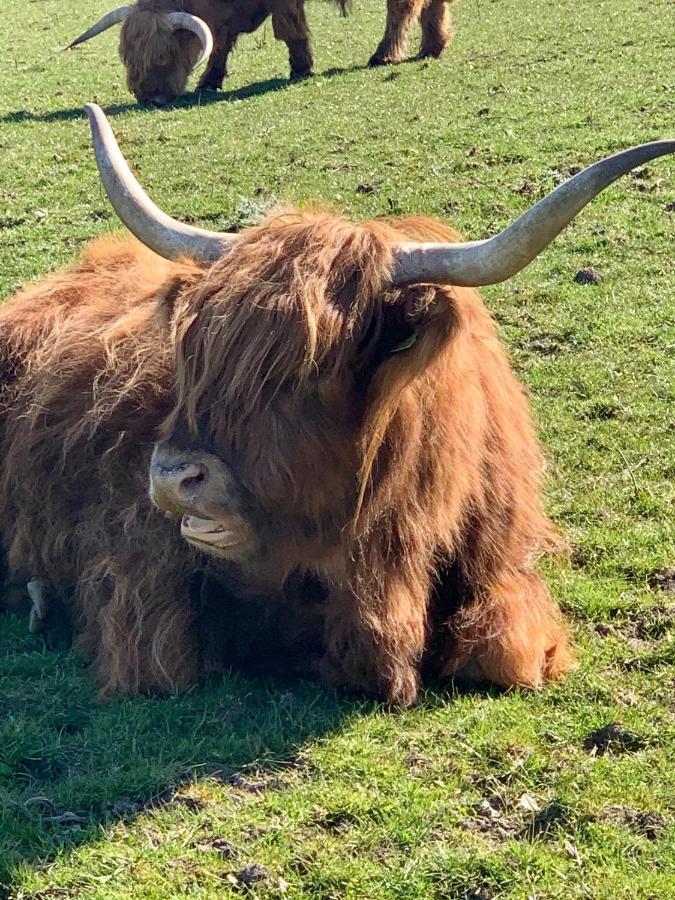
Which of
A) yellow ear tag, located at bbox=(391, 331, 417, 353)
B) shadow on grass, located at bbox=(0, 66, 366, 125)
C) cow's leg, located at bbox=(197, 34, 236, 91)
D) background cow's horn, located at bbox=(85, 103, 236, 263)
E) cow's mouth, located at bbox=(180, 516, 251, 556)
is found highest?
cow's leg, located at bbox=(197, 34, 236, 91)

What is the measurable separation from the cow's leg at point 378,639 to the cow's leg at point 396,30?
11.7m

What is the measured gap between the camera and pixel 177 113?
13164mm

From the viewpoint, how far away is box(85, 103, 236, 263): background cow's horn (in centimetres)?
385

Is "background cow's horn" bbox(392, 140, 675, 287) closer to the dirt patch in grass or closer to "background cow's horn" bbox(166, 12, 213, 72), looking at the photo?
the dirt patch in grass

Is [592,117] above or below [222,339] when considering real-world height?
above

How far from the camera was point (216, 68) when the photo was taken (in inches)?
575

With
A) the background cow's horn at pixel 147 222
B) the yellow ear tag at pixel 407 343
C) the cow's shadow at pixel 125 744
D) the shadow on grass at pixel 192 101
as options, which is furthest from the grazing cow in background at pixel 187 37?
the yellow ear tag at pixel 407 343

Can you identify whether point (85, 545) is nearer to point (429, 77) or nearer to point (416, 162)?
point (416, 162)

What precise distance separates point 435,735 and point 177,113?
10.7 meters

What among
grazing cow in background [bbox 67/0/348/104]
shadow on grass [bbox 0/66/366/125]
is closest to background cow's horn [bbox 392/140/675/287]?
shadow on grass [bbox 0/66/366/125]

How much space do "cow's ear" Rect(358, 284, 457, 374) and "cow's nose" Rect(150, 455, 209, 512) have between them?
569mm

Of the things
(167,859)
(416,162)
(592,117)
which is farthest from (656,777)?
(592,117)

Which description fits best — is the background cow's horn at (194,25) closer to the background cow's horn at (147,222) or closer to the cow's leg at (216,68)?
the cow's leg at (216,68)

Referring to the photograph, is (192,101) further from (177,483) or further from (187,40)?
(177,483)
